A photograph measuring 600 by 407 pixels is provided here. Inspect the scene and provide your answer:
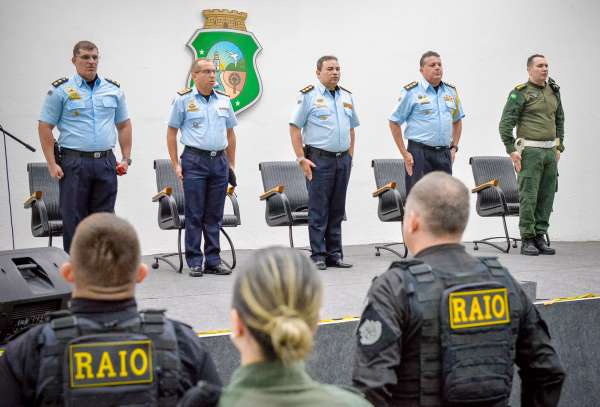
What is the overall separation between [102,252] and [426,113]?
432 centimetres

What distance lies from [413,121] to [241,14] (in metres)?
2.04

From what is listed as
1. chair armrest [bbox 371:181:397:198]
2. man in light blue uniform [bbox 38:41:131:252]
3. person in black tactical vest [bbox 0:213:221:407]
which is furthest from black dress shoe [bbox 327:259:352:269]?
person in black tactical vest [bbox 0:213:221:407]

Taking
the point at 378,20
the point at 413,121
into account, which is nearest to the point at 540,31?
the point at 378,20

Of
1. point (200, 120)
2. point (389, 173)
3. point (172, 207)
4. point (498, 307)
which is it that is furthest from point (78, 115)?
point (498, 307)

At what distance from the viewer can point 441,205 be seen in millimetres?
1847

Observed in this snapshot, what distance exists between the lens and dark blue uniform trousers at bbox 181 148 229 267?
5.02 metres

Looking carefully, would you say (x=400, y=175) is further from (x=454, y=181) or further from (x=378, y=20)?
(x=454, y=181)

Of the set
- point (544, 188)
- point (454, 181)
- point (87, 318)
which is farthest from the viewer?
point (544, 188)

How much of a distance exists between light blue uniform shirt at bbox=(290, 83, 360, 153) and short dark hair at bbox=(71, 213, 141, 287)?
3.85 m

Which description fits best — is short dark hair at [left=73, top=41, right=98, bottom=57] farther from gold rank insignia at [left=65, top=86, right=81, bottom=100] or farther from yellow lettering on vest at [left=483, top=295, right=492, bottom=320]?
yellow lettering on vest at [left=483, top=295, right=492, bottom=320]

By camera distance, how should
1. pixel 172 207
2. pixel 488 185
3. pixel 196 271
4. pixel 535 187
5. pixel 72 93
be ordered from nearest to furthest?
1. pixel 72 93
2. pixel 196 271
3. pixel 172 207
4. pixel 535 187
5. pixel 488 185

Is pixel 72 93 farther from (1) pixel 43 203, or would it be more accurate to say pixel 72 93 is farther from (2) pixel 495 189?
(2) pixel 495 189

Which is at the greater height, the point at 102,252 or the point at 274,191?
the point at 102,252

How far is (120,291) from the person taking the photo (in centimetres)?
158
